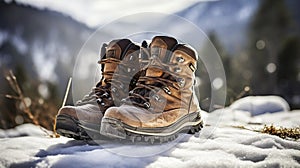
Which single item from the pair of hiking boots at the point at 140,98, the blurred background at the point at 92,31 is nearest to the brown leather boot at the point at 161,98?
the pair of hiking boots at the point at 140,98

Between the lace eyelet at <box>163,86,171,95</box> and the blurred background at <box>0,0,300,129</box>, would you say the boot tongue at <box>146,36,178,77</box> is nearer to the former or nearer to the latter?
the lace eyelet at <box>163,86,171,95</box>

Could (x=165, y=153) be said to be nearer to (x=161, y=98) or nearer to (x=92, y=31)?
(x=161, y=98)

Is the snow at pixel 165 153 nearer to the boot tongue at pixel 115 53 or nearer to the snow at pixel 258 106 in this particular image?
the boot tongue at pixel 115 53

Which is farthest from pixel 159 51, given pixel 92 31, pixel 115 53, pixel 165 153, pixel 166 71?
pixel 92 31

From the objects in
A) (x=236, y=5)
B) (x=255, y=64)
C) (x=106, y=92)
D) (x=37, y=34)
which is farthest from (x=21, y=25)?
(x=255, y=64)

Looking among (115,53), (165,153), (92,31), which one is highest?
(92,31)

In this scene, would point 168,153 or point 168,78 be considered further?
point 168,78

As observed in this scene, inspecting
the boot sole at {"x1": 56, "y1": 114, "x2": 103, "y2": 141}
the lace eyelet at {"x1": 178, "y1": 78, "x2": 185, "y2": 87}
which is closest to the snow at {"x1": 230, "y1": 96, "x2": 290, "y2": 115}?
the lace eyelet at {"x1": 178, "y1": 78, "x2": 185, "y2": 87}
